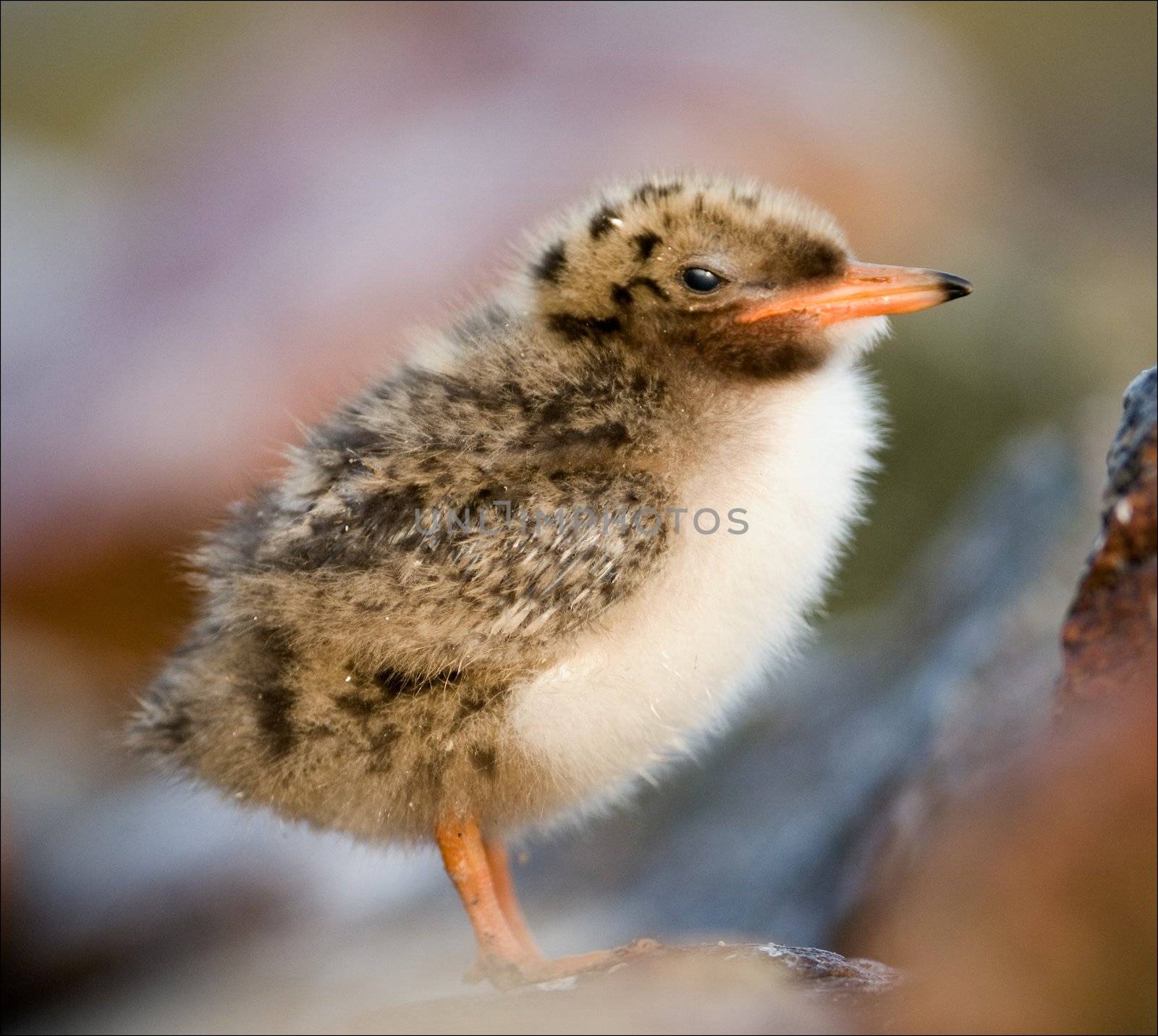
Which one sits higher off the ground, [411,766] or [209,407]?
[209,407]

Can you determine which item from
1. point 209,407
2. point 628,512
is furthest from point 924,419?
point 628,512

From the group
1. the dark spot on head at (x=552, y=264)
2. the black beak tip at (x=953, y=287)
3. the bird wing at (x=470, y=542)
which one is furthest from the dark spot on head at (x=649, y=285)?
the black beak tip at (x=953, y=287)

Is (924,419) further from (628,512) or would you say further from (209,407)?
(628,512)

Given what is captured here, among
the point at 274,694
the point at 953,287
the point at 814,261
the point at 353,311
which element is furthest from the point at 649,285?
the point at 353,311

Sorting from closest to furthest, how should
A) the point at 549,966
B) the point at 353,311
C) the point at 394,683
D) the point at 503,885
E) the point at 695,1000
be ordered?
1. the point at 695,1000
2. the point at 394,683
3. the point at 549,966
4. the point at 503,885
5. the point at 353,311

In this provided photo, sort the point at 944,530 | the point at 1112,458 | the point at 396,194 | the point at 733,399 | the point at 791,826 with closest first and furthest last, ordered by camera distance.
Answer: the point at 1112,458 → the point at 733,399 → the point at 791,826 → the point at 944,530 → the point at 396,194

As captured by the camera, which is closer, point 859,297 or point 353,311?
point 859,297

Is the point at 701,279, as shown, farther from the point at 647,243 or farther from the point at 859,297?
the point at 859,297

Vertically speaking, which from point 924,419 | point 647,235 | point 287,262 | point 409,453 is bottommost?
point 409,453
